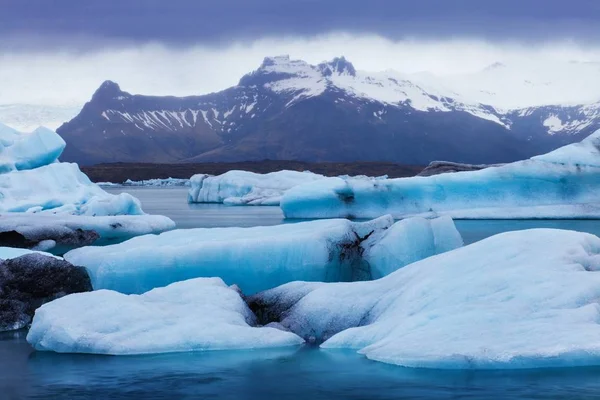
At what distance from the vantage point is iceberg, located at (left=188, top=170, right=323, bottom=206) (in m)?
44.2

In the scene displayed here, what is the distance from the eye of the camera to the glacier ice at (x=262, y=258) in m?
12.1

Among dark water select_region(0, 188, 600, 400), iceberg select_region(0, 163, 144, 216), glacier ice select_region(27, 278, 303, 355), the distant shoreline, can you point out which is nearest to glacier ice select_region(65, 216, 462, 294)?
glacier ice select_region(27, 278, 303, 355)

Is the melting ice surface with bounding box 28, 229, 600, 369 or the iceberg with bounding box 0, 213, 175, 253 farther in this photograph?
the iceberg with bounding box 0, 213, 175, 253

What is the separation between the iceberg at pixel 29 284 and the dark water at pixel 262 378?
62.2 inches

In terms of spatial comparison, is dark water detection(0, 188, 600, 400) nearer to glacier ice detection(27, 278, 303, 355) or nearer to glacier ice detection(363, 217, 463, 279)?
glacier ice detection(27, 278, 303, 355)

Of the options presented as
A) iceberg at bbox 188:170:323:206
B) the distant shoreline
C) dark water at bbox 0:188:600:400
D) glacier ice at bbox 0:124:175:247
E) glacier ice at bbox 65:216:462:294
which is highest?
the distant shoreline

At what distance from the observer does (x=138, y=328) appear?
886cm

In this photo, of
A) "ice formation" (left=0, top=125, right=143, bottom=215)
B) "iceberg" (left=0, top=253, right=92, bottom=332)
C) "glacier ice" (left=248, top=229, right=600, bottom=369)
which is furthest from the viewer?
"ice formation" (left=0, top=125, right=143, bottom=215)

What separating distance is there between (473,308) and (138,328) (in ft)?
11.0

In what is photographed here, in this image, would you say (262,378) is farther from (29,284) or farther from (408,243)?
(408,243)

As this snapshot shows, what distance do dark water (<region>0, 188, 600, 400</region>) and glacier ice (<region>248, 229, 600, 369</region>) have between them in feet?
0.61

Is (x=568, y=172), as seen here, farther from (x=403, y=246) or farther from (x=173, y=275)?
(x=173, y=275)

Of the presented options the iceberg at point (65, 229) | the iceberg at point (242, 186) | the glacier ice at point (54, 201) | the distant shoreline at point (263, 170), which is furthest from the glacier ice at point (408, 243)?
the distant shoreline at point (263, 170)

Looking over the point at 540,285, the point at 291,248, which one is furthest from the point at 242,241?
the point at 540,285
